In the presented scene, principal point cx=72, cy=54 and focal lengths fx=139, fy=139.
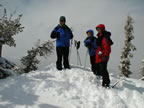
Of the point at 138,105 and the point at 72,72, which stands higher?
the point at 72,72

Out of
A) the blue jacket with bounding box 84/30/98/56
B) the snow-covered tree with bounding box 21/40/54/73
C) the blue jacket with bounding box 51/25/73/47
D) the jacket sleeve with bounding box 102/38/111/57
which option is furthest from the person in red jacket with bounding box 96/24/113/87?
the snow-covered tree with bounding box 21/40/54/73

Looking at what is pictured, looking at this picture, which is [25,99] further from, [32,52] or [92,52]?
[32,52]

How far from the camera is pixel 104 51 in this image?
5.57m

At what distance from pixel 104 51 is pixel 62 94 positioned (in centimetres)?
240

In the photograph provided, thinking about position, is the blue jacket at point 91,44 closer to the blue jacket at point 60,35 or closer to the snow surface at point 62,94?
the blue jacket at point 60,35

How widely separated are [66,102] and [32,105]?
95 centimetres

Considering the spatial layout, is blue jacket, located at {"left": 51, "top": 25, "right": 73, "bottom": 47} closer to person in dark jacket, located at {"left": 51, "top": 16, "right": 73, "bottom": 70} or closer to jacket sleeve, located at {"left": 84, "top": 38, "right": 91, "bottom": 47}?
person in dark jacket, located at {"left": 51, "top": 16, "right": 73, "bottom": 70}

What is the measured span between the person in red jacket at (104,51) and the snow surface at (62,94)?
1.64 feet

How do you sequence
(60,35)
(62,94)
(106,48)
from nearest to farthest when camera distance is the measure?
(62,94), (106,48), (60,35)

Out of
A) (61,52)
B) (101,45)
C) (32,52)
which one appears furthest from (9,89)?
(32,52)

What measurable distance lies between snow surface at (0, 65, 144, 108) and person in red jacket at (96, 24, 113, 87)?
500 millimetres

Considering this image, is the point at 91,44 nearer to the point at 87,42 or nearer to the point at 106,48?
the point at 87,42

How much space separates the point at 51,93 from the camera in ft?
14.8

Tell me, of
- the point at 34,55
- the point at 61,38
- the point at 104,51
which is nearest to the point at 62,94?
the point at 104,51
